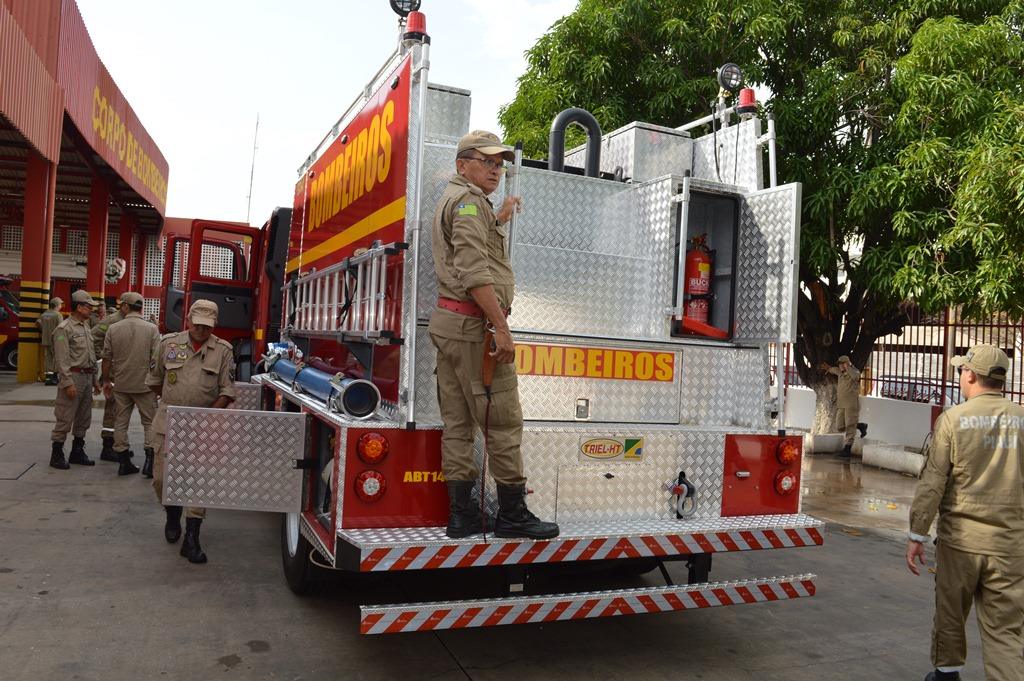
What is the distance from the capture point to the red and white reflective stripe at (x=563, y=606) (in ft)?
→ 11.2

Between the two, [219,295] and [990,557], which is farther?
[219,295]

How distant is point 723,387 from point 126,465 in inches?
244

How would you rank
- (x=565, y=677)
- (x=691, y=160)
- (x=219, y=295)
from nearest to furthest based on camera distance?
(x=565, y=677) < (x=691, y=160) < (x=219, y=295)

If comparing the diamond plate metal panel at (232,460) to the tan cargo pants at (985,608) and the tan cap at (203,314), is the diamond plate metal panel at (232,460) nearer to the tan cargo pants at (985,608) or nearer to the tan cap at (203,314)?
the tan cap at (203,314)

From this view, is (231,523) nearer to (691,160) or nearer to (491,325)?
(491,325)

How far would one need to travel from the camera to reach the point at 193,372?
18.5ft

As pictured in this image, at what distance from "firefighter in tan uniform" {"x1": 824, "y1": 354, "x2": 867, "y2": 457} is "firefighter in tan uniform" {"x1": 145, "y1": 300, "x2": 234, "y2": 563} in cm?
1005

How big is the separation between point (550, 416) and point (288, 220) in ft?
17.1

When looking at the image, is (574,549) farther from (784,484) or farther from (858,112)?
(858,112)

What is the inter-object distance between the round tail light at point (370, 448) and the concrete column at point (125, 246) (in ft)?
93.2

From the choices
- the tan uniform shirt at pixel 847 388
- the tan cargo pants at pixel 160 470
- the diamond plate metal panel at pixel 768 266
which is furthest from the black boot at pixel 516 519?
the tan uniform shirt at pixel 847 388

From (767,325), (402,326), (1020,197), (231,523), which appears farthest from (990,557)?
(1020,197)

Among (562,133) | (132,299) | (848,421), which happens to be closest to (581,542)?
(562,133)

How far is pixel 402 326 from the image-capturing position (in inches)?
156
